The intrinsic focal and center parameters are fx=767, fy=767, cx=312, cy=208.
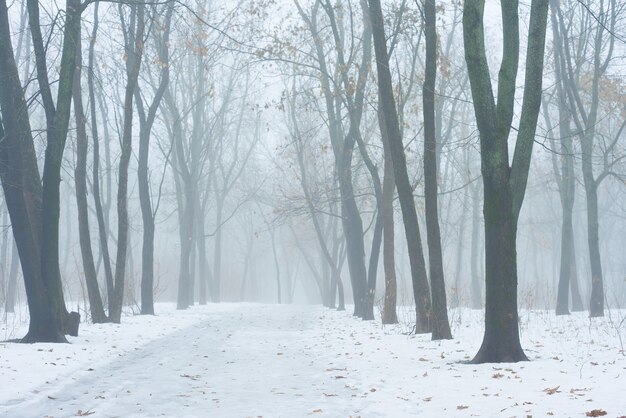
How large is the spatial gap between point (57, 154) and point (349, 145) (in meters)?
13.0

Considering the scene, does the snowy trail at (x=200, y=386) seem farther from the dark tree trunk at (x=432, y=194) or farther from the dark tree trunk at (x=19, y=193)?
the dark tree trunk at (x=432, y=194)

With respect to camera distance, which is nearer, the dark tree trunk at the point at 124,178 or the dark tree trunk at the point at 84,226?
the dark tree trunk at the point at 84,226

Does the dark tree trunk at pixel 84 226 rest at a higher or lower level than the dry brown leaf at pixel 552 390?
higher

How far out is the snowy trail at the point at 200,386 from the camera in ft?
26.0

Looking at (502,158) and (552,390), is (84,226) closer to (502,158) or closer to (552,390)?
(502,158)

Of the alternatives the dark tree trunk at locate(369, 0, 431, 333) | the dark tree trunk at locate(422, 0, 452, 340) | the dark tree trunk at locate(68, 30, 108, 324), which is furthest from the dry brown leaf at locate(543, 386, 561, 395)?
the dark tree trunk at locate(68, 30, 108, 324)

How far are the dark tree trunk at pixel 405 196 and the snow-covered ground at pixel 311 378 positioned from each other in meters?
1.10

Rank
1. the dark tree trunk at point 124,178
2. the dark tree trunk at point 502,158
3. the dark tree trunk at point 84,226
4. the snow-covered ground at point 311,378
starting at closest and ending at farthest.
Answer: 1. the snow-covered ground at point 311,378
2. the dark tree trunk at point 502,158
3. the dark tree trunk at point 84,226
4. the dark tree trunk at point 124,178

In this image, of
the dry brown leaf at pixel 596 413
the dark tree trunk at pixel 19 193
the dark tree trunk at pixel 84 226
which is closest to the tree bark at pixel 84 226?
the dark tree trunk at pixel 84 226

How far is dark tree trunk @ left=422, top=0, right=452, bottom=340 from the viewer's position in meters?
14.5

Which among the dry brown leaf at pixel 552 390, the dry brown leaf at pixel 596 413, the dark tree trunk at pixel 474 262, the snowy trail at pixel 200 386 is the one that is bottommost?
the snowy trail at pixel 200 386

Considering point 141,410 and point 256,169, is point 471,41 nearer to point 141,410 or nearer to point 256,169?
point 141,410

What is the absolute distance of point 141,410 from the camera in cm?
785

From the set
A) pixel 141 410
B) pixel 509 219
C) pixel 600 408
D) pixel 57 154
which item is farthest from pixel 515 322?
pixel 57 154
